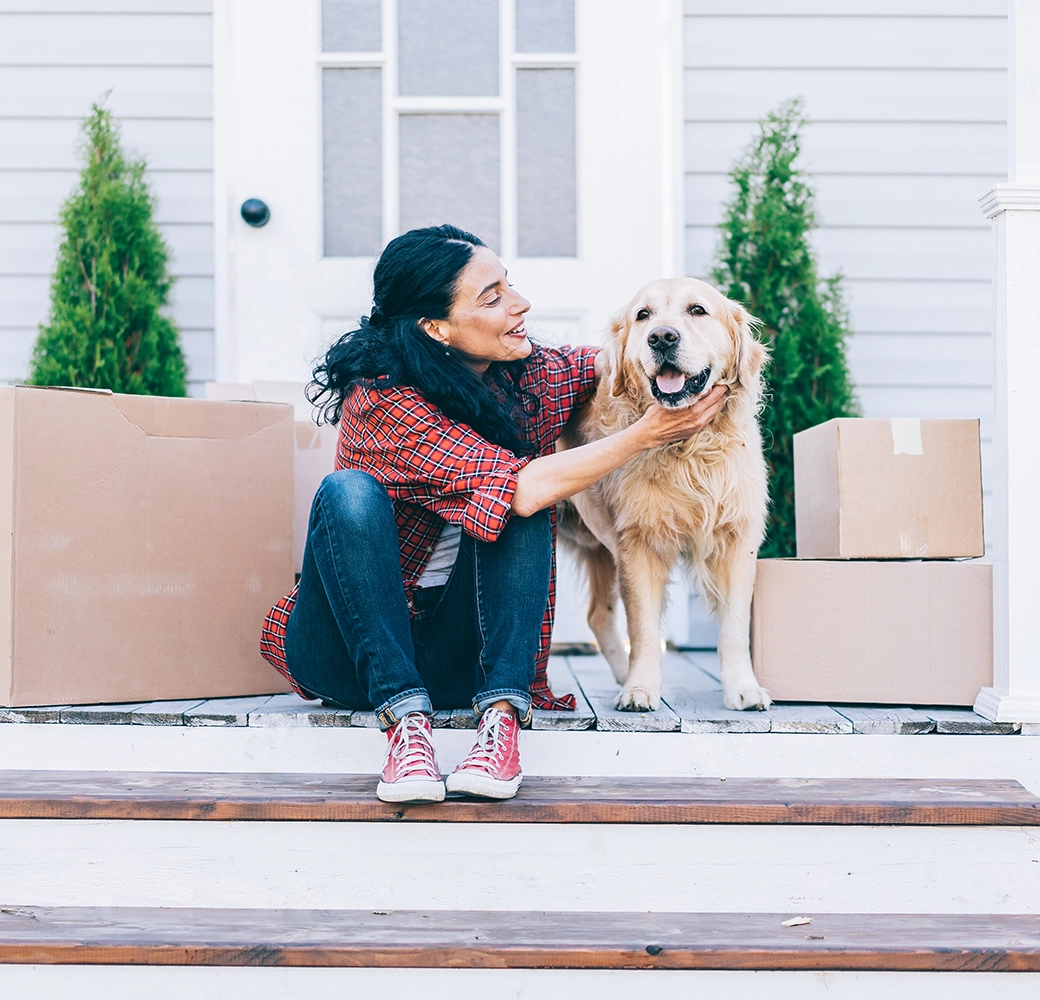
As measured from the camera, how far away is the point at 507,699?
1.85 meters

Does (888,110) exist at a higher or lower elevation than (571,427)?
higher

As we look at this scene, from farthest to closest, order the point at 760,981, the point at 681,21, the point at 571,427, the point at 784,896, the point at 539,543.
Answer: the point at 681,21
the point at 571,427
the point at 539,543
the point at 784,896
the point at 760,981

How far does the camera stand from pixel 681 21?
3.39 metres

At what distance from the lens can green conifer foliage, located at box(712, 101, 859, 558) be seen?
3109mm

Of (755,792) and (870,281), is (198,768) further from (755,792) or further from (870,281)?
(870,281)

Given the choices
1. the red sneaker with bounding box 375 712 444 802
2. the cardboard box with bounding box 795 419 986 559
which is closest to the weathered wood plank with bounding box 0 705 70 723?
the red sneaker with bounding box 375 712 444 802

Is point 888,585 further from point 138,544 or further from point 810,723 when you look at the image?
point 138,544

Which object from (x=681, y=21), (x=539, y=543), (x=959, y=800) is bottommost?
(x=959, y=800)

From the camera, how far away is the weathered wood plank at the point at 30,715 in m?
2.02

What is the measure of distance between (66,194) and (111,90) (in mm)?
373

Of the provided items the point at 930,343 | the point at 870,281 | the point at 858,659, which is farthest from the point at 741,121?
the point at 858,659

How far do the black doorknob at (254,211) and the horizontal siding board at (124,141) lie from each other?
22 centimetres

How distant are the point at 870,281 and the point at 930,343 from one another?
0.96 feet

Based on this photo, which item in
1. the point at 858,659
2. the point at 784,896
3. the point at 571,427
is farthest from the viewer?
the point at 571,427
